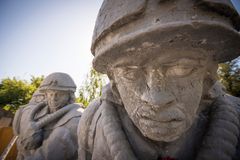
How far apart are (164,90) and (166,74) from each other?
95mm

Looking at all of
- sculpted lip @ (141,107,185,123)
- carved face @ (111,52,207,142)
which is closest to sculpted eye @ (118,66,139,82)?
carved face @ (111,52,207,142)

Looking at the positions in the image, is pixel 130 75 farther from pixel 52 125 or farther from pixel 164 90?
pixel 52 125

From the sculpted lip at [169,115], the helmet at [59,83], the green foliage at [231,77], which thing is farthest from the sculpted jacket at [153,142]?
the green foliage at [231,77]

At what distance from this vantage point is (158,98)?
0.98 m

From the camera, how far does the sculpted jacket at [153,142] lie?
124cm

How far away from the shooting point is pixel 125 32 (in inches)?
36.3

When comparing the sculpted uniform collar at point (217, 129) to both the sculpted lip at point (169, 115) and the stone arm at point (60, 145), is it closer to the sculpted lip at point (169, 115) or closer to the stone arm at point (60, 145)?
the sculpted lip at point (169, 115)

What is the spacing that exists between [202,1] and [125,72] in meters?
0.55

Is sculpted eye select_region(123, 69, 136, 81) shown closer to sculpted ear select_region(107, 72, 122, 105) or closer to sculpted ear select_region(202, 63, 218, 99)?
sculpted ear select_region(107, 72, 122, 105)

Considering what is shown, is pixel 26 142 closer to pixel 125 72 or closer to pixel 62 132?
pixel 62 132

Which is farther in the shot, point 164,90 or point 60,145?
point 60,145

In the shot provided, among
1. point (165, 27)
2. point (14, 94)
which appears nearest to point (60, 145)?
point (165, 27)

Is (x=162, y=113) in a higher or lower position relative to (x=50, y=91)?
lower

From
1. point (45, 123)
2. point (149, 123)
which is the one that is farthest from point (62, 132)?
point (149, 123)
